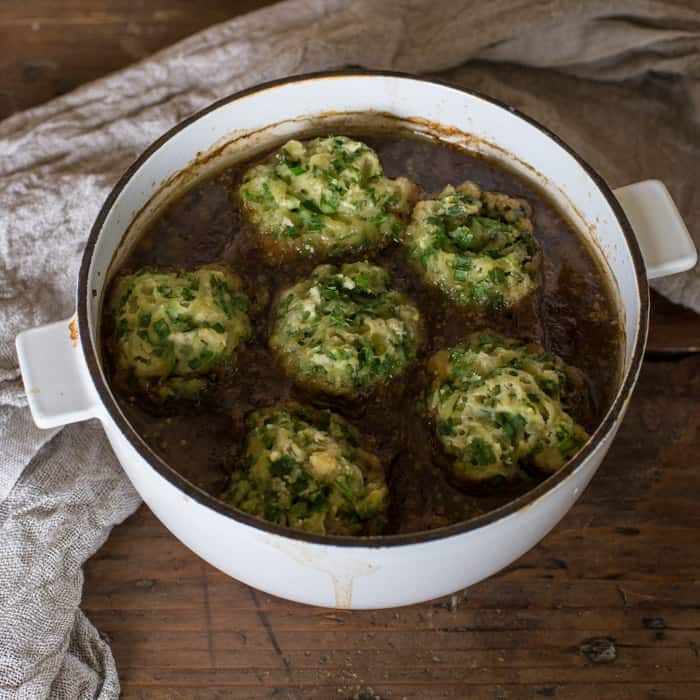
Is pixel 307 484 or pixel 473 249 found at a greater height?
pixel 473 249

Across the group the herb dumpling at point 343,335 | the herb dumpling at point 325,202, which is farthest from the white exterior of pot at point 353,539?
the herb dumpling at point 343,335

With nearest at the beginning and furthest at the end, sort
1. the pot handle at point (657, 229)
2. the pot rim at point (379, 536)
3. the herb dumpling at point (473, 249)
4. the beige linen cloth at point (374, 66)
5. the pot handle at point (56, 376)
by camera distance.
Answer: the pot rim at point (379, 536), the pot handle at point (56, 376), the pot handle at point (657, 229), the herb dumpling at point (473, 249), the beige linen cloth at point (374, 66)

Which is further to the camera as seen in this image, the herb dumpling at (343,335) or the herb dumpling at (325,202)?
Result: the herb dumpling at (325,202)

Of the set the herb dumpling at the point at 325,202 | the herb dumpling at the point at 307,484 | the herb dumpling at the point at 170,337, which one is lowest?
the herb dumpling at the point at 307,484

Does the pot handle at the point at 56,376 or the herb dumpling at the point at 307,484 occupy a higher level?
the pot handle at the point at 56,376

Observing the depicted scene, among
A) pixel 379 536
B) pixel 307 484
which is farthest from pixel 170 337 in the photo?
pixel 379 536

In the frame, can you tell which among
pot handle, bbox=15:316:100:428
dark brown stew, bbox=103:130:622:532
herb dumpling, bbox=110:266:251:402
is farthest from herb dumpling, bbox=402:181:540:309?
pot handle, bbox=15:316:100:428

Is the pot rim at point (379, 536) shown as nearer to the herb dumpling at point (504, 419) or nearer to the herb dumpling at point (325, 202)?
the herb dumpling at point (504, 419)

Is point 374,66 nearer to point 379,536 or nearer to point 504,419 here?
point 504,419

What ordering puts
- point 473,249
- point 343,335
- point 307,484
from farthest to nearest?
point 473,249 < point 343,335 < point 307,484
